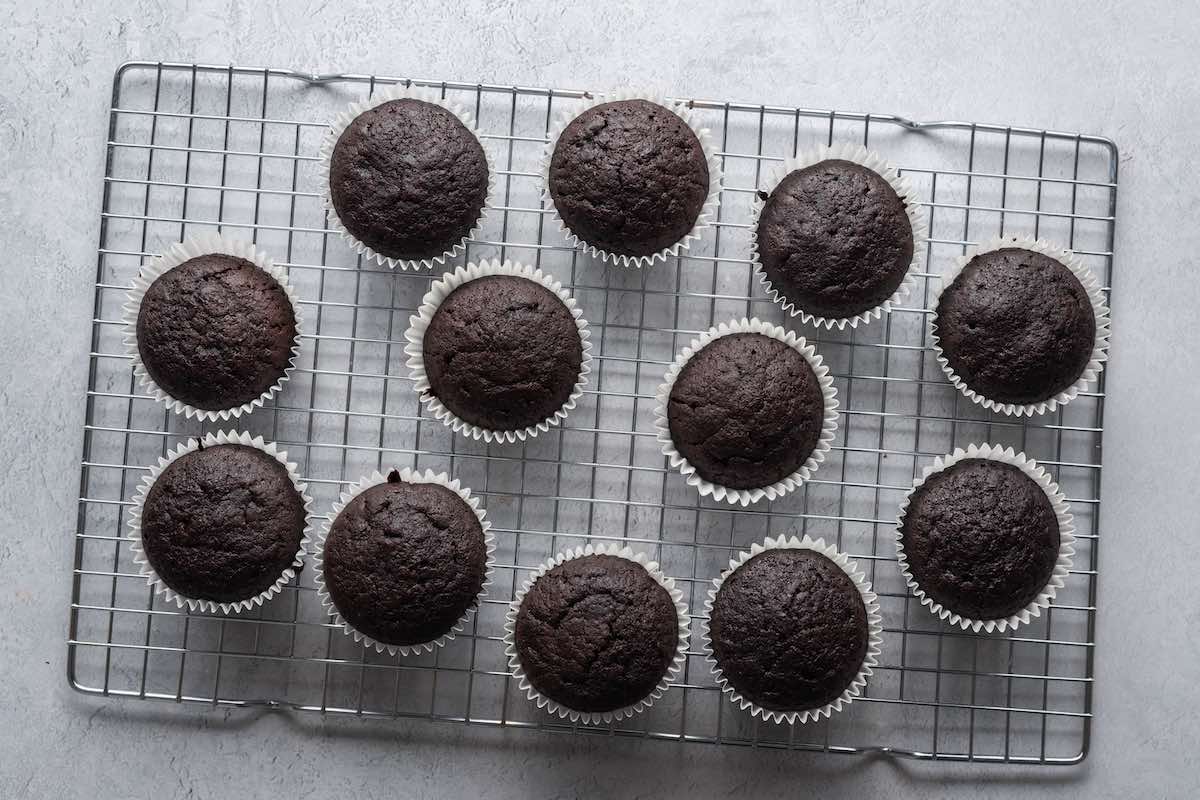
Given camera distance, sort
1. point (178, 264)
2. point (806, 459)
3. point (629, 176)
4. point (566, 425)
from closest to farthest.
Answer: point (629, 176) → point (806, 459) → point (178, 264) → point (566, 425)

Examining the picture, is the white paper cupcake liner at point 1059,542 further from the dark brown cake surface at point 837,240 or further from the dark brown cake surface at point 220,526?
the dark brown cake surface at point 220,526

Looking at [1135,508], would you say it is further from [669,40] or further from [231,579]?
[231,579]

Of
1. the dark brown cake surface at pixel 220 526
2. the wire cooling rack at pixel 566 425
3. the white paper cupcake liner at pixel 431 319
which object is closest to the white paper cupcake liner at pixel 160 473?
the dark brown cake surface at pixel 220 526

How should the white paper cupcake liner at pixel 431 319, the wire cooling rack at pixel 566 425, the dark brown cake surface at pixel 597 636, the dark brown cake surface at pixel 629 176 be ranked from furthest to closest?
the wire cooling rack at pixel 566 425, the white paper cupcake liner at pixel 431 319, the dark brown cake surface at pixel 629 176, the dark brown cake surface at pixel 597 636

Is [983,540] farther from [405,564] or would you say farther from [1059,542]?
[405,564]

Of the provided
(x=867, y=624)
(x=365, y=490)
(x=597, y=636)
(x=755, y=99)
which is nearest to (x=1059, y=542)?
(x=867, y=624)

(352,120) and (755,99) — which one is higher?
(755,99)

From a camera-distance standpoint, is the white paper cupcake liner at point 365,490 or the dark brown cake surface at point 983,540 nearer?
the dark brown cake surface at point 983,540
